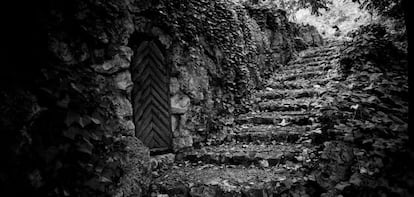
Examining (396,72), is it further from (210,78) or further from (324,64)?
(210,78)

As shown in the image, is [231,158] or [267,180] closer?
[267,180]

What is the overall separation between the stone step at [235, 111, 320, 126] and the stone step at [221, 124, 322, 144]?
18cm

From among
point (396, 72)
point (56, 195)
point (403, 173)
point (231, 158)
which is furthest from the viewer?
point (396, 72)

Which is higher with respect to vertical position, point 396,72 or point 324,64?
point 324,64

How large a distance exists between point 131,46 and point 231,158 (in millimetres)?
2655

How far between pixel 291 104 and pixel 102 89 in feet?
14.1

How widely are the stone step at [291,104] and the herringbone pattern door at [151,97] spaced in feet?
8.75

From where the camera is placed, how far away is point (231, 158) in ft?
14.8

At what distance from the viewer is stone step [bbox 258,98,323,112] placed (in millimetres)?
5855

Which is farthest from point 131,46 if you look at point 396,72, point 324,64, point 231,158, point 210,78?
point 324,64

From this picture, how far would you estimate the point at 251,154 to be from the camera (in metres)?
4.45

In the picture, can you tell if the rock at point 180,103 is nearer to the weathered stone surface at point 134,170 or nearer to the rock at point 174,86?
the rock at point 174,86

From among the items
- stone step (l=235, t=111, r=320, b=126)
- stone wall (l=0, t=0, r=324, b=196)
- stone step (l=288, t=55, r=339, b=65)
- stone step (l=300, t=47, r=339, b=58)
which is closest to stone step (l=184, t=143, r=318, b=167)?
stone wall (l=0, t=0, r=324, b=196)

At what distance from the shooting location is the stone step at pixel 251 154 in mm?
4188
